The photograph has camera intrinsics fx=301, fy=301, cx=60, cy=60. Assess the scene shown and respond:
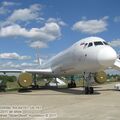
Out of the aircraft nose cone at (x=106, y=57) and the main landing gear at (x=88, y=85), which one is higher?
the aircraft nose cone at (x=106, y=57)

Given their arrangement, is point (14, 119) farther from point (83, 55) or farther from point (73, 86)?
point (73, 86)

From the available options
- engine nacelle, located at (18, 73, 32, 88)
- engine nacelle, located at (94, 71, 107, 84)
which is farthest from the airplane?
engine nacelle, located at (94, 71, 107, 84)

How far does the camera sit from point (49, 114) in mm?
11039

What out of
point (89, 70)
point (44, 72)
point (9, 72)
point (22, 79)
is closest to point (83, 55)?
point (89, 70)

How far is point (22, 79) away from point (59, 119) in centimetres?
1627

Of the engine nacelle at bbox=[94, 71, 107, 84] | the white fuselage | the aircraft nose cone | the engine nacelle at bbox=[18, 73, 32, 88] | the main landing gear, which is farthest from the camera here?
the engine nacelle at bbox=[94, 71, 107, 84]

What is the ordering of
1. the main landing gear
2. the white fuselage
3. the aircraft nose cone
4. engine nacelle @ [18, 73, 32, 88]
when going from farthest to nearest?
engine nacelle @ [18, 73, 32, 88]
the main landing gear
the white fuselage
the aircraft nose cone

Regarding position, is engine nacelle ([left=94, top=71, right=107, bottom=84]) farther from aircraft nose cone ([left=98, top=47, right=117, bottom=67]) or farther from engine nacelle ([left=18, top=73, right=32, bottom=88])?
aircraft nose cone ([left=98, top=47, right=117, bottom=67])

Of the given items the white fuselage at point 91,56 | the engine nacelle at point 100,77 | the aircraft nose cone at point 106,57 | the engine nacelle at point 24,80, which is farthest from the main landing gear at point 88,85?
the engine nacelle at point 24,80

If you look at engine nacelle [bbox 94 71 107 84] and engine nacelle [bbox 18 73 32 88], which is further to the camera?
engine nacelle [bbox 94 71 107 84]

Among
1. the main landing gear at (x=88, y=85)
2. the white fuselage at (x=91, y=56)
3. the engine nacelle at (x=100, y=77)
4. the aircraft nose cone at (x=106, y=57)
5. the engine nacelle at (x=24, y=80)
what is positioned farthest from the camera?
the engine nacelle at (x=100, y=77)

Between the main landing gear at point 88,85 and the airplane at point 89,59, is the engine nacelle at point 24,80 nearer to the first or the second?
Answer: the airplane at point 89,59

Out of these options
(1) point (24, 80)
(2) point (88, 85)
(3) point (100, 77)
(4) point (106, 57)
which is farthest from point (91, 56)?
(3) point (100, 77)

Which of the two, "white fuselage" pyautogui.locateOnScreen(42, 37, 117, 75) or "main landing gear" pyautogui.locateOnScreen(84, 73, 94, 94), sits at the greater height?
"white fuselage" pyautogui.locateOnScreen(42, 37, 117, 75)
